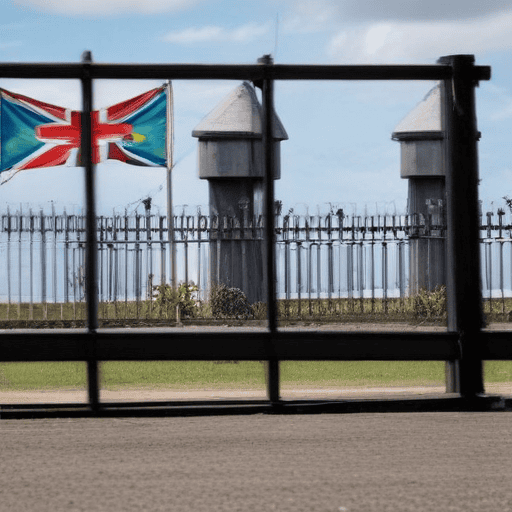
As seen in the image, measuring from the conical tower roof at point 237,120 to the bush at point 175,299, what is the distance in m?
2.28

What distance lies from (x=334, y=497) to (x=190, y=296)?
1078 centimetres

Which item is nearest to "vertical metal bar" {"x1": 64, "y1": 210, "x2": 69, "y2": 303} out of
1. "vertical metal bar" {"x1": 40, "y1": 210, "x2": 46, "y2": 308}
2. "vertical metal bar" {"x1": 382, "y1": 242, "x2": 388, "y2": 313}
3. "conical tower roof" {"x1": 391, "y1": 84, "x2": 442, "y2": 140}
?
"vertical metal bar" {"x1": 40, "y1": 210, "x2": 46, "y2": 308}

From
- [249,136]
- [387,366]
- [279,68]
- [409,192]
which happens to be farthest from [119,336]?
[409,192]

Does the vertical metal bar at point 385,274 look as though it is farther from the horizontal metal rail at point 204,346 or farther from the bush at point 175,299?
the horizontal metal rail at point 204,346

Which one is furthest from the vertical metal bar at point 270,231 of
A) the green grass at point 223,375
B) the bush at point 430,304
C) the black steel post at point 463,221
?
the bush at point 430,304

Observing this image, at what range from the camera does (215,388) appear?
12156mm

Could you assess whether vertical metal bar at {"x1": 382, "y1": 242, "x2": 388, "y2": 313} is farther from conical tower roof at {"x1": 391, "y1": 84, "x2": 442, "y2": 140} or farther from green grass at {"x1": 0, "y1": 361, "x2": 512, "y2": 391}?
green grass at {"x1": 0, "y1": 361, "x2": 512, "y2": 391}

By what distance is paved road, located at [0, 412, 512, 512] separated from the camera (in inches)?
237

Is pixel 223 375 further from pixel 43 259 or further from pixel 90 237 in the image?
pixel 43 259

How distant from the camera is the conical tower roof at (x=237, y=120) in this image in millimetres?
15992

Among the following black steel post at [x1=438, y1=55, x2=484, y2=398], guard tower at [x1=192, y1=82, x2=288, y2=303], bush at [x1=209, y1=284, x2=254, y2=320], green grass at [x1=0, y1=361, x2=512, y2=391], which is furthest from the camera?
guard tower at [x1=192, y1=82, x2=288, y2=303]

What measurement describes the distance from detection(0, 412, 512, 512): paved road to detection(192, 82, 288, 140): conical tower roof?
23.6 ft

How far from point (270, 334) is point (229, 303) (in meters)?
6.92

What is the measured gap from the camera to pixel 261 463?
7164 mm
